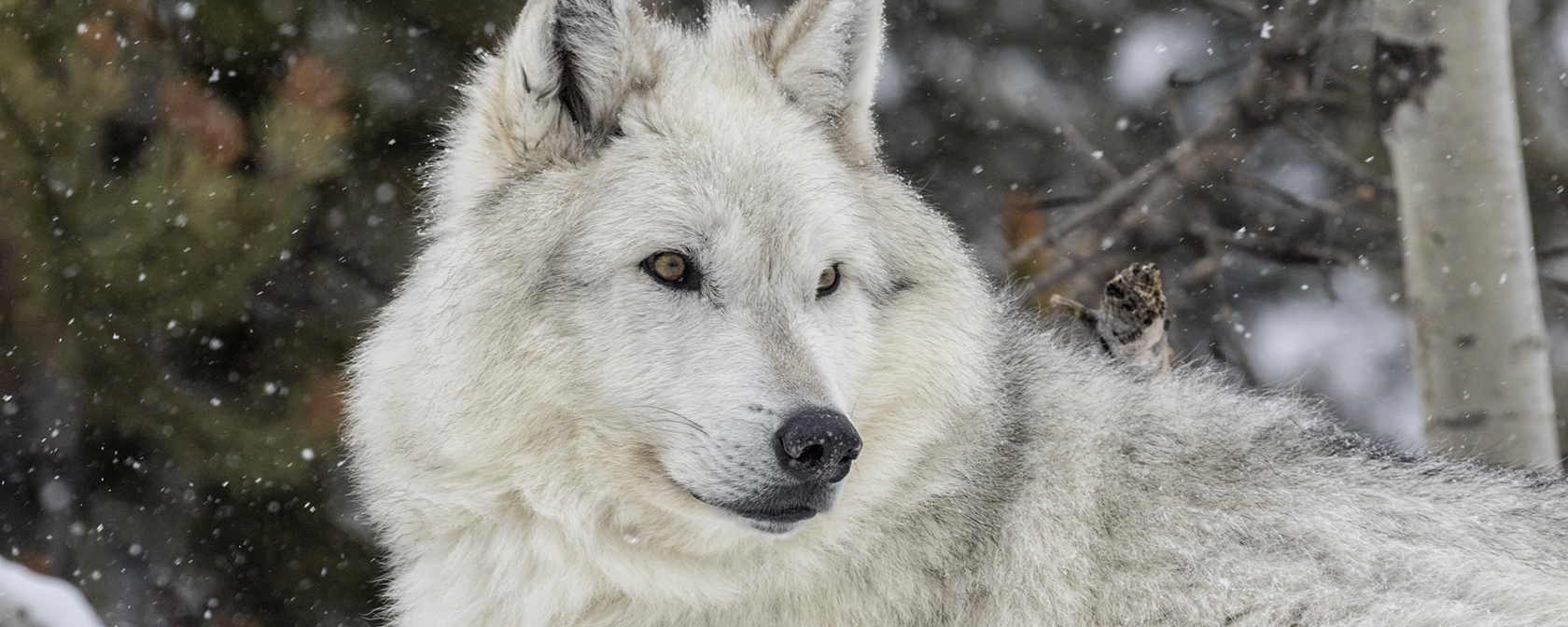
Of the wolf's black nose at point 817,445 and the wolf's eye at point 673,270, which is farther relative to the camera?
the wolf's eye at point 673,270

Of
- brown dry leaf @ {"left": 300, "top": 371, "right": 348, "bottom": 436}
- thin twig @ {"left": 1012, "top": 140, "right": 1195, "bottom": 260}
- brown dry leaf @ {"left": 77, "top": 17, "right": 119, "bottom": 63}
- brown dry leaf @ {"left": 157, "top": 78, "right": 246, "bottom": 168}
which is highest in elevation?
thin twig @ {"left": 1012, "top": 140, "right": 1195, "bottom": 260}

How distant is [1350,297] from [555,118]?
33.1 ft

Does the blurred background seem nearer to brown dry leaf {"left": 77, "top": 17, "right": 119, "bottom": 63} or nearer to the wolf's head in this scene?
brown dry leaf {"left": 77, "top": 17, "right": 119, "bottom": 63}

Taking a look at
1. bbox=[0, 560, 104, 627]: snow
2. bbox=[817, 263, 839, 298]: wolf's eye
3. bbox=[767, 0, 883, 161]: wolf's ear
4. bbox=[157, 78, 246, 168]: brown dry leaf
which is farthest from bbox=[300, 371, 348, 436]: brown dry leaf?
bbox=[817, 263, 839, 298]: wolf's eye

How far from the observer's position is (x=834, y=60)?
316cm

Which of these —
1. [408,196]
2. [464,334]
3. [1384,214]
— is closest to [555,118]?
[464,334]

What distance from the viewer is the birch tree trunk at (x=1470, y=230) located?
4891mm

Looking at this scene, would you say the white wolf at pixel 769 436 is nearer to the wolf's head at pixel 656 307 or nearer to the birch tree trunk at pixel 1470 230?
the wolf's head at pixel 656 307

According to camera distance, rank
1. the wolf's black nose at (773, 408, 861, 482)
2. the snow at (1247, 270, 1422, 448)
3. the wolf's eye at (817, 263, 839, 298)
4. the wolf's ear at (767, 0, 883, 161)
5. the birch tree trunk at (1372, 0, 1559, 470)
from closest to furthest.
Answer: the wolf's black nose at (773, 408, 861, 482)
the wolf's eye at (817, 263, 839, 298)
the wolf's ear at (767, 0, 883, 161)
the birch tree trunk at (1372, 0, 1559, 470)
the snow at (1247, 270, 1422, 448)

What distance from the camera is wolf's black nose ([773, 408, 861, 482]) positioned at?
2.35 metres

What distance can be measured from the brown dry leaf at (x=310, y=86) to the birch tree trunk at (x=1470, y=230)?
465 cm

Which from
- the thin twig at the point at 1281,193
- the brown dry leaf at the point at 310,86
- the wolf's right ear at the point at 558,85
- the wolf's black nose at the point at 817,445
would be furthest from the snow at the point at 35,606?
the thin twig at the point at 1281,193

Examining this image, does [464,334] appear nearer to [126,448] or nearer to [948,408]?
[948,408]

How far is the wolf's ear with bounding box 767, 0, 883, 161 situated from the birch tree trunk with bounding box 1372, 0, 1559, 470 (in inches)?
117
